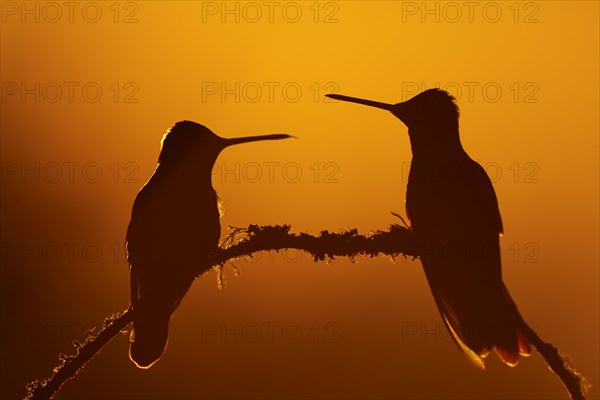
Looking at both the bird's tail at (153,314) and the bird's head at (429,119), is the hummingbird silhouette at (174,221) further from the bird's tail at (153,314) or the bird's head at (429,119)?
the bird's head at (429,119)

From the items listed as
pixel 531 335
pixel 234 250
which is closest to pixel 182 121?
pixel 234 250

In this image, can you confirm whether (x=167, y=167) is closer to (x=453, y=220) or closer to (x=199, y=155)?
(x=199, y=155)

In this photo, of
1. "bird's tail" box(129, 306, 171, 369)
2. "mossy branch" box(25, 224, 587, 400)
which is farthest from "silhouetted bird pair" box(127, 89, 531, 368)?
"mossy branch" box(25, 224, 587, 400)

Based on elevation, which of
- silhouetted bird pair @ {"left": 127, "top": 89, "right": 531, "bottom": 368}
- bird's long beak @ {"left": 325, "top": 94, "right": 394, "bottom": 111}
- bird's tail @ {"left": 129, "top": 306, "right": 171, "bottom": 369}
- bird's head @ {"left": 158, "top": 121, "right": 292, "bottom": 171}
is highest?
bird's long beak @ {"left": 325, "top": 94, "right": 394, "bottom": 111}

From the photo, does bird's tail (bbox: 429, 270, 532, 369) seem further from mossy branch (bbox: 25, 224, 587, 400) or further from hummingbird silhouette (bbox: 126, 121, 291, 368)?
hummingbird silhouette (bbox: 126, 121, 291, 368)

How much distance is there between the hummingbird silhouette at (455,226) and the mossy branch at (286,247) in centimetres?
43

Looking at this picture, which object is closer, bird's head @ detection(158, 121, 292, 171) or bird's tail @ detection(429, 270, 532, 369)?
bird's tail @ detection(429, 270, 532, 369)

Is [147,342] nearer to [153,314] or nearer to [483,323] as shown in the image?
[153,314]

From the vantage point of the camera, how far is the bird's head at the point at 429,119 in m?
7.08

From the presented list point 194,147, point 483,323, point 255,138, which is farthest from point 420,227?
point 194,147

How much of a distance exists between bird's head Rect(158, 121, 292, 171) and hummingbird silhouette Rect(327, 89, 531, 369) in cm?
117

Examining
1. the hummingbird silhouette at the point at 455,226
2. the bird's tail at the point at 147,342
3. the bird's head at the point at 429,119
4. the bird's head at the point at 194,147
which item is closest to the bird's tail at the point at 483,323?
the hummingbird silhouette at the point at 455,226

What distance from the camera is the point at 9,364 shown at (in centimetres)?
2525

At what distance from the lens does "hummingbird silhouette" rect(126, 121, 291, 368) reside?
6871 mm
